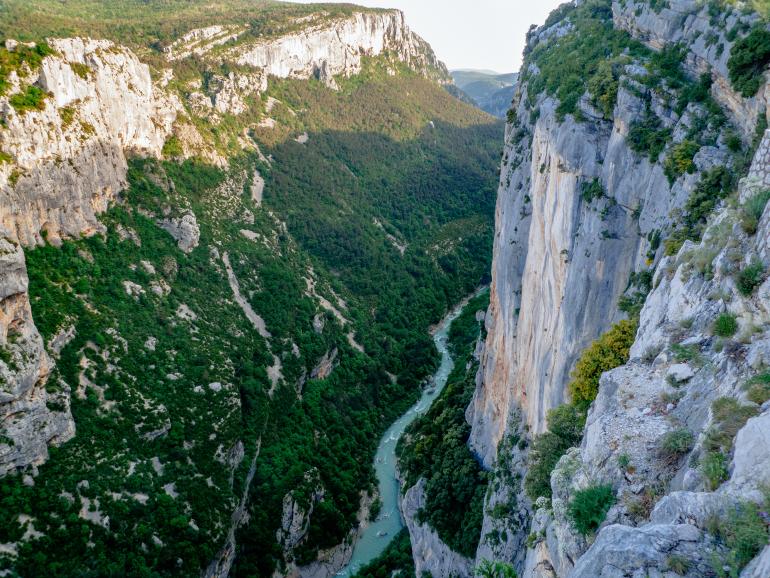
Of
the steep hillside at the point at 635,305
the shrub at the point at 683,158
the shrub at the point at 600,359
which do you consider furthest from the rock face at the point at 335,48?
the shrub at the point at 600,359

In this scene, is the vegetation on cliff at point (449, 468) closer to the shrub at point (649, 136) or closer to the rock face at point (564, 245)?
the rock face at point (564, 245)

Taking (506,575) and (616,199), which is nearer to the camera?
(506,575)

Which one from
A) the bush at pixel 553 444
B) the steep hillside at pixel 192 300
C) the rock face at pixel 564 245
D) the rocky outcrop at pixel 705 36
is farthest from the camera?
the steep hillside at pixel 192 300

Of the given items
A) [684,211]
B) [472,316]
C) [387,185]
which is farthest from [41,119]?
[387,185]

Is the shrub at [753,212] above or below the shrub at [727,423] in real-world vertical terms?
above

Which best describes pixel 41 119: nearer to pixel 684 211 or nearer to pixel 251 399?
pixel 251 399

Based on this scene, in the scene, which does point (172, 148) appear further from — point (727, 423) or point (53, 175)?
point (727, 423)

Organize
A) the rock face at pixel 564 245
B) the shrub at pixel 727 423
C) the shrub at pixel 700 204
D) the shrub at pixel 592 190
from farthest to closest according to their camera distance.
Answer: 1. the shrub at pixel 592 190
2. the rock face at pixel 564 245
3. the shrub at pixel 700 204
4. the shrub at pixel 727 423
